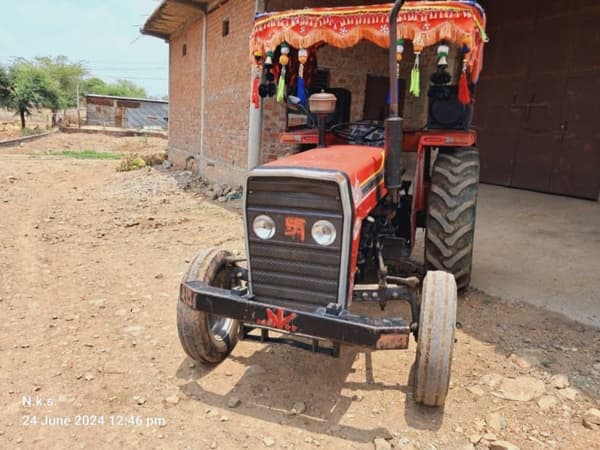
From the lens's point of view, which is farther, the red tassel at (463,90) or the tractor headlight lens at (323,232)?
the red tassel at (463,90)

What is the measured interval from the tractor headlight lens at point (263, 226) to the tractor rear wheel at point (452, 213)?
1.70m

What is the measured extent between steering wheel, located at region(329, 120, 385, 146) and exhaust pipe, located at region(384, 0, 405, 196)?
0.86 meters

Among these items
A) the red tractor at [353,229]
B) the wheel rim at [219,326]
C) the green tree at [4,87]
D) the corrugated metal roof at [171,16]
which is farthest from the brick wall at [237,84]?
the green tree at [4,87]

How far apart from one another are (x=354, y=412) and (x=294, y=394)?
1.20 ft

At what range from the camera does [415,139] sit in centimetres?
382

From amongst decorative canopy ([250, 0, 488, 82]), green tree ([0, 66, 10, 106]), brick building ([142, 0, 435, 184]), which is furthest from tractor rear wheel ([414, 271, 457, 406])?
green tree ([0, 66, 10, 106])

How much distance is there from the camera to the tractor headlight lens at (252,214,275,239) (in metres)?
2.46

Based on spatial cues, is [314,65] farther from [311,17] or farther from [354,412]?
[354,412]

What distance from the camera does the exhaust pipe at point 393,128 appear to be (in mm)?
2418

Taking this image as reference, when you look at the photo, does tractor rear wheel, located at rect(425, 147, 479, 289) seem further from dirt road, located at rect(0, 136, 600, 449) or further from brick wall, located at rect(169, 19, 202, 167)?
brick wall, located at rect(169, 19, 202, 167)

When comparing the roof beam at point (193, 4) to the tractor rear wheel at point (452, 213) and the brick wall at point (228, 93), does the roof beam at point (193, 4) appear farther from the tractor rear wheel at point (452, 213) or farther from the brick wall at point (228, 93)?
the tractor rear wheel at point (452, 213)

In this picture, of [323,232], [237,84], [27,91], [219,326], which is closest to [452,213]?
[323,232]

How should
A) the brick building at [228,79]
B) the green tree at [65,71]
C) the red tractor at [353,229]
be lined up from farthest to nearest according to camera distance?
1. the green tree at [65,71]
2. the brick building at [228,79]
3. the red tractor at [353,229]

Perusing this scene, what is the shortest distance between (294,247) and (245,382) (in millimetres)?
953
